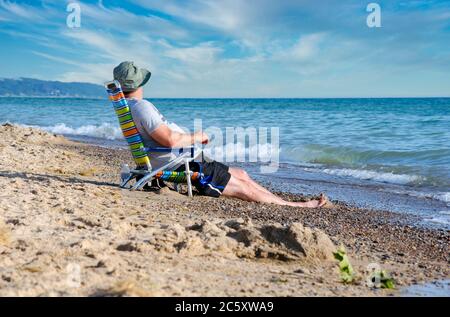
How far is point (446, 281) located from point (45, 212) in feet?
11.7

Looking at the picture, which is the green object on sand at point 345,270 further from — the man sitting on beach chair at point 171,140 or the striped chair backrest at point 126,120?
the striped chair backrest at point 126,120

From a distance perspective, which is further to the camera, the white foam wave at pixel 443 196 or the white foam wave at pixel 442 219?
the white foam wave at pixel 443 196

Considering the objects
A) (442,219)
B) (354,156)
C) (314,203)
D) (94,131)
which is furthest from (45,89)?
(442,219)

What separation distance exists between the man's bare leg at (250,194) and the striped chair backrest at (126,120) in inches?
43.1

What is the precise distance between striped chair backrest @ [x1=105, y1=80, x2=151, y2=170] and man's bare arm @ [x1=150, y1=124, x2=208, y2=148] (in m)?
0.20

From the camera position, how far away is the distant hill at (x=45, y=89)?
11669 cm

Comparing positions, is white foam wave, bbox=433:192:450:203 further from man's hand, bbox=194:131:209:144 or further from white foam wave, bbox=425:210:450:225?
man's hand, bbox=194:131:209:144

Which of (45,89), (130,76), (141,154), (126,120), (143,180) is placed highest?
(45,89)

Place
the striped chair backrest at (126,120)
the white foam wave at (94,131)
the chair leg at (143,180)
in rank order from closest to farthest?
the striped chair backrest at (126,120)
the chair leg at (143,180)
the white foam wave at (94,131)

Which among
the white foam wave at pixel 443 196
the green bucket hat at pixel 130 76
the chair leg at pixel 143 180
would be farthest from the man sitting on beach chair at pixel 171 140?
the white foam wave at pixel 443 196

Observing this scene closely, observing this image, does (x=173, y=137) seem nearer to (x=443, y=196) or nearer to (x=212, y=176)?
(x=212, y=176)

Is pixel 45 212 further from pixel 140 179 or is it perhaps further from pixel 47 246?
pixel 140 179

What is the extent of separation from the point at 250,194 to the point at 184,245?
2665 millimetres

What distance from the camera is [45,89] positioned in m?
123
